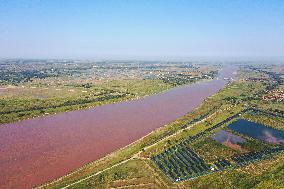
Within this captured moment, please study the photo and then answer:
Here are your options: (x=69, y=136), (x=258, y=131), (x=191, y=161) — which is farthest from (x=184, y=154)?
(x=69, y=136)

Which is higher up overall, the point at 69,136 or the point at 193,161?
the point at 69,136

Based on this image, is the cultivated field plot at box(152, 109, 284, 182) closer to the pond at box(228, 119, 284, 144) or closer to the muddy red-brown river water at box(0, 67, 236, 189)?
the pond at box(228, 119, 284, 144)

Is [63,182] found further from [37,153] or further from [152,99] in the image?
[152,99]

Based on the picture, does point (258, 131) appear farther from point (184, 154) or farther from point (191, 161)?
point (191, 161)

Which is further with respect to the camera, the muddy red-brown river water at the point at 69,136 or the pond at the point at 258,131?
the pond at the point at 258,131

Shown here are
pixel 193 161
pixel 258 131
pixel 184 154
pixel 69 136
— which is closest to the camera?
pixel 193 161

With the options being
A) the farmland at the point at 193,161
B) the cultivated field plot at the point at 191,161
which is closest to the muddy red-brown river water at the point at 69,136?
the farmland at the point at 193,161

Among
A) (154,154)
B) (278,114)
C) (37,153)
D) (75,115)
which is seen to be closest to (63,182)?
(37,153)

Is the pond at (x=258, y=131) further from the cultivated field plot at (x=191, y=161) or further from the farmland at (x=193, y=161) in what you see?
the cultivated field plot at (x=191, y=161)
